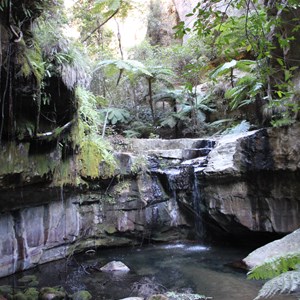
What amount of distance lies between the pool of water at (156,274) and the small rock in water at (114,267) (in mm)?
125

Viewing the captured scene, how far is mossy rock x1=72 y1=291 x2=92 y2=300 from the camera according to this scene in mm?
4727

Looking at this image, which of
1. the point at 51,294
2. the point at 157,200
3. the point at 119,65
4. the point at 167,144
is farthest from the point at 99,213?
the point at 119,65

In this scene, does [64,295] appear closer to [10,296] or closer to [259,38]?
[10,296]

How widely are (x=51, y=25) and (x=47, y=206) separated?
358 centimetres

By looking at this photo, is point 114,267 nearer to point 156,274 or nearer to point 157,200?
point 156,274

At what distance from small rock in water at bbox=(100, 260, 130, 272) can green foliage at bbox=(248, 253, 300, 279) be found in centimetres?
437

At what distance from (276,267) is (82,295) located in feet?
11.4

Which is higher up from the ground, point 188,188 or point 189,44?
point 189,44

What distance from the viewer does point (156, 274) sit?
5836mm

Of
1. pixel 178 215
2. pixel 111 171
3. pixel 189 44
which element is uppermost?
pixel 189 44

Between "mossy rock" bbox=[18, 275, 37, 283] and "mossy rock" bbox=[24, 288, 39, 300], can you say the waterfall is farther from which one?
"mossy rock" bbox=[24, 288, 39, 300]

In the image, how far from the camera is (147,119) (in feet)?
40.8

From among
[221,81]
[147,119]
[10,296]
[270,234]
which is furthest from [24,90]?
[221,81]

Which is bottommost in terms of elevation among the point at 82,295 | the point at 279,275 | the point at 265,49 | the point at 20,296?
the point at 82,295
